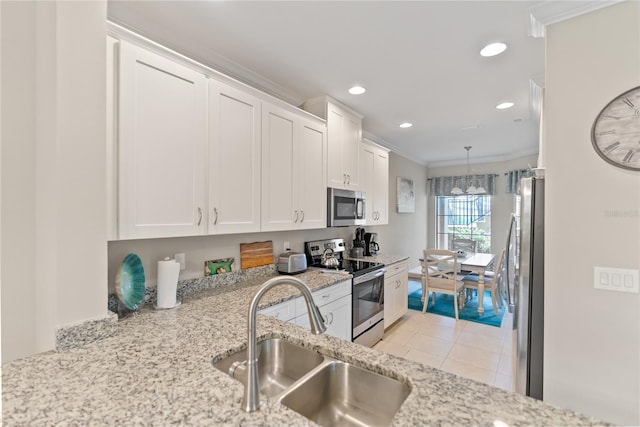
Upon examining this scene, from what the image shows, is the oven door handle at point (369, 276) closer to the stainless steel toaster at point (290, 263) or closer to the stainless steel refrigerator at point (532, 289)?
the stainless steel toaster at point (290, 263)

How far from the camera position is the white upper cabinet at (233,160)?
1.81 metres

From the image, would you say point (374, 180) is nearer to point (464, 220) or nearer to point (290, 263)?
point (290, 263)

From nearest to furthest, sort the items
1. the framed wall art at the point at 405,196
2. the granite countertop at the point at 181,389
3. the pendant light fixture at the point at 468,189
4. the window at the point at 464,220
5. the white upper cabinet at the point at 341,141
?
the granite countertop at the point at 181,389
the white upper cabinet at the point at 341,141
the pendant light fixture at the point at 468,189
the framed wall art at the point at 405,196
the window at the point at 464,220

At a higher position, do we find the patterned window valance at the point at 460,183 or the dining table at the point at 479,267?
the patterned window valance at the point at 460,183

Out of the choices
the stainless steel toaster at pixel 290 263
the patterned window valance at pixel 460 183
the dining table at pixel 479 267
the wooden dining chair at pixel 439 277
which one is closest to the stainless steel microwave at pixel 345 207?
the stainless steel toaster at pixel 290 263

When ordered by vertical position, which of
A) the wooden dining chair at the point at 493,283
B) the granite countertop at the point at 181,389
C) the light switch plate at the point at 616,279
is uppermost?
the light switch plate at the point at 616,279

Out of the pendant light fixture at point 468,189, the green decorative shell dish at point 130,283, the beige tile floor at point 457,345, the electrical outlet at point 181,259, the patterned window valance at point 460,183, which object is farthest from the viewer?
the patterned window valance at point 460,183

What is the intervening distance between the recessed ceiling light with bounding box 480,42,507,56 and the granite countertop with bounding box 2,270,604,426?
2138mm

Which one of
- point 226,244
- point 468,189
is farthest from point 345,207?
point 468,189

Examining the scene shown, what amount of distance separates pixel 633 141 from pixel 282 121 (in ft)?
6.85

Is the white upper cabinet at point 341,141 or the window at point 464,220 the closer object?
the white upper cabinet at point 341,141

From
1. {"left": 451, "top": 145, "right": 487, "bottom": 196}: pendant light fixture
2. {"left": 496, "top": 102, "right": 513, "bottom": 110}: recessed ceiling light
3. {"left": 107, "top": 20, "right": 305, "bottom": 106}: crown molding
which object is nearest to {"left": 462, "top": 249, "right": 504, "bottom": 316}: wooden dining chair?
{"left": 451, "top": 145, "right": 487, "bottom": 196}: pendant light fixture

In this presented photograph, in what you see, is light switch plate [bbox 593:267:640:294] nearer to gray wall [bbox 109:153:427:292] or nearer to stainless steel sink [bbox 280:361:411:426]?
stainless steel sink [bbox 280:361:411:426]

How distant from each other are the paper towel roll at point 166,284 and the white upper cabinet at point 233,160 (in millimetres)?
314
